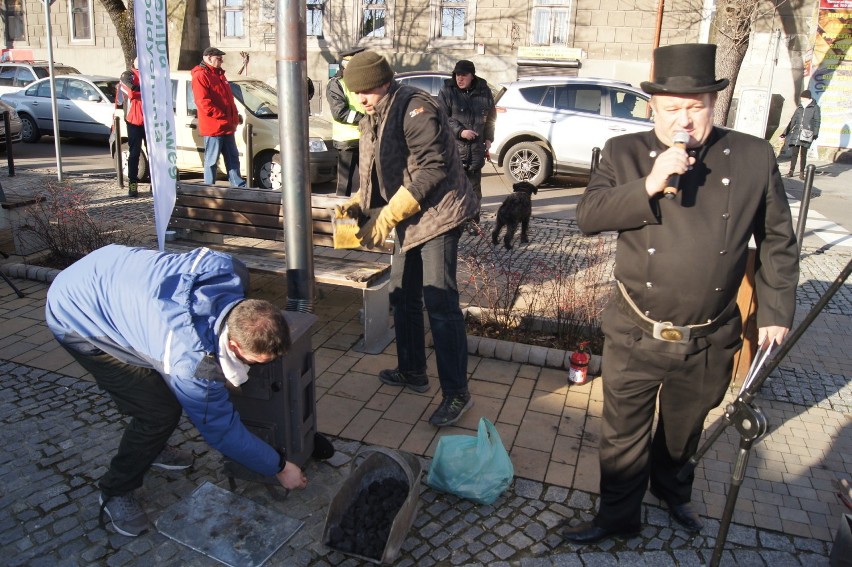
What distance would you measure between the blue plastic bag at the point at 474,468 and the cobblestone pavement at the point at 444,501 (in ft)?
0.26

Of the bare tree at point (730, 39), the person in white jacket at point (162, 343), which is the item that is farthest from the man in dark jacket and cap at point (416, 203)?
the bare tree at point (730, 39)

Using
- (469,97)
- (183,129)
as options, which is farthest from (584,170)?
(183,129)

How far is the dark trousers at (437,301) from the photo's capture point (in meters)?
3.86

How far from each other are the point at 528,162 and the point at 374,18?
951cm

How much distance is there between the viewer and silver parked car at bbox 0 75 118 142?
14.2 metres

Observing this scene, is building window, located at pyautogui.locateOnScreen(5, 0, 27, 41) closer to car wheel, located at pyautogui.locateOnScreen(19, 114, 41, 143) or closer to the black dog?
car wheel, located at pyautogui.locateOnScreen(19, 114, 41, 143)

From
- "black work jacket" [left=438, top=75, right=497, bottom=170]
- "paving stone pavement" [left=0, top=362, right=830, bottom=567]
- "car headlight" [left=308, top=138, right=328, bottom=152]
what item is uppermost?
"black work jacket" [left=438, top=75, right=497, bottom=170]

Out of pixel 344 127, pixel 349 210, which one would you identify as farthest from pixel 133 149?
pixel 349 210

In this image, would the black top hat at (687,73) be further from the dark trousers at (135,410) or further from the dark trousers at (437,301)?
the dark trousers at (135,410)

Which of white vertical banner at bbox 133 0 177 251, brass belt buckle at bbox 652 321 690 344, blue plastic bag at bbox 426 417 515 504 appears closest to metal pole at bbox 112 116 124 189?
white vertical banner at bbox 133 0 177 251

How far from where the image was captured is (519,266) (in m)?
6.86

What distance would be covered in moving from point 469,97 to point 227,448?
590 cm

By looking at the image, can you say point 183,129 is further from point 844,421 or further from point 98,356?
point 844,421

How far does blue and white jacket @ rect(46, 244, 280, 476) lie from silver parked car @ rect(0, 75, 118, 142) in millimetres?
12457
